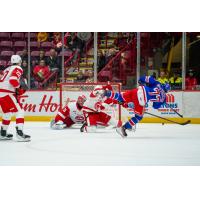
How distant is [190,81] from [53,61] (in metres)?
2.62

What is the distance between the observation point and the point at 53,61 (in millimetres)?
10039

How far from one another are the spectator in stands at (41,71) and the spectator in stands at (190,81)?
2.56 meters

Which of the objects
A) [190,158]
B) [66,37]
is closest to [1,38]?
[66,37]

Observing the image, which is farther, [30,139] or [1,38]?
[1,38]

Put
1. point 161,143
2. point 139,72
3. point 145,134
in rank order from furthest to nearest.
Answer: point 139,72
point 145,134
point 161,143

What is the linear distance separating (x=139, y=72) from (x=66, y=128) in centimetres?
239

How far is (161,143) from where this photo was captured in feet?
19.6

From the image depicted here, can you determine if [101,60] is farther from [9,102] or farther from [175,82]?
[9,102]

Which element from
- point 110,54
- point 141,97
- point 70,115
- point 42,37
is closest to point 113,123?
point 70,115

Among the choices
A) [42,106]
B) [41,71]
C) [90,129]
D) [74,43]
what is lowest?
[90,129]

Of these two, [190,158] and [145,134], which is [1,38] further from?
[190,158]

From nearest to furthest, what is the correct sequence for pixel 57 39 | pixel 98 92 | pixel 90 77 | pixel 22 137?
pixel 22 137, pixel 98 92, pixel 90 77, pixel 57 39

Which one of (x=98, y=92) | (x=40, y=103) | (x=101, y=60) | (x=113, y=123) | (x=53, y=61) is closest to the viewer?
(x=98, y=92)

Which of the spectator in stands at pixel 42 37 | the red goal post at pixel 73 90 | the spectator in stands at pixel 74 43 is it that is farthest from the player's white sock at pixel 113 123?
the spectator in stands at pixel 42 37
